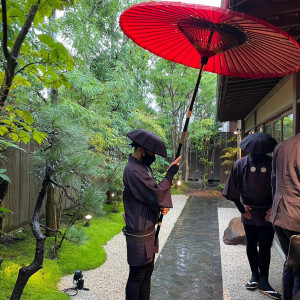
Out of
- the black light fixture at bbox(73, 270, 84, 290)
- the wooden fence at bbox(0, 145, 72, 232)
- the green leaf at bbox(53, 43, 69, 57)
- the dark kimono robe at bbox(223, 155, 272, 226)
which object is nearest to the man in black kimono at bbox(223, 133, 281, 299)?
the dark kimono robe at bbox(223, 155, 272, 226)

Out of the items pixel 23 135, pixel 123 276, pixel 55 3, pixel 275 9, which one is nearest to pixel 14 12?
pixel 55 3

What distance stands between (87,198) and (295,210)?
10.2 ft

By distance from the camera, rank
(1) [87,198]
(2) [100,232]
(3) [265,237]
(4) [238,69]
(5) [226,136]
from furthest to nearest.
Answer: (5) [226,136]
(2) [100,232]
(1) [87,198]
(3) [265,237]
(4) [238,69]

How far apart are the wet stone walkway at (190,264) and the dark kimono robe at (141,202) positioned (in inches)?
54.8

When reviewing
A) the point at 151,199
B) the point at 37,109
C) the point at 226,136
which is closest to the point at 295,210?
the point at 151,199

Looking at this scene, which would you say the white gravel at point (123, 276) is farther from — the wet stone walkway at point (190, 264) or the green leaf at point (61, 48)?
the green leaf at point (61, 48)

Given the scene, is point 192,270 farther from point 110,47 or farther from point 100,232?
point 110,47

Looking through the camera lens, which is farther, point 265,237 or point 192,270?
point 192,270

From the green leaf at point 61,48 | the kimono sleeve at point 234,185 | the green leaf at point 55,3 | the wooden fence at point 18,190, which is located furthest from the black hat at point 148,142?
the wooden fence at point 18,190

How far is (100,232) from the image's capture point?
630cm

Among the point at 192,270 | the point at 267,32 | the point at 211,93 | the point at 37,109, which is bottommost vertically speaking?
the point at 192,270

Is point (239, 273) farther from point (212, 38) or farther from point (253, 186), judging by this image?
point (212, 38)

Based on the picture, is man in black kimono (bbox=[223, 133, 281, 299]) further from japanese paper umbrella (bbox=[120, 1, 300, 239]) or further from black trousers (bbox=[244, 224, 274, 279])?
japanese paper umbrella (bbox=[120, 1, 300, 239])

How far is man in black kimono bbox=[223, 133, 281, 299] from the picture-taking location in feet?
11.4
